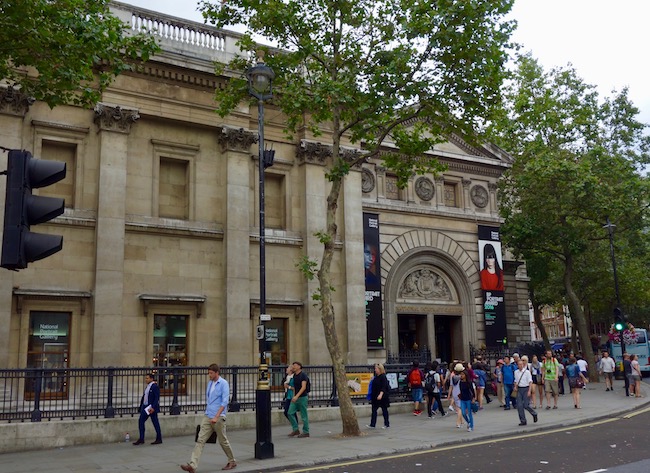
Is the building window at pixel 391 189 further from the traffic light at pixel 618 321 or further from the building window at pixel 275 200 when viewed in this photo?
the traffic light at pixel 618 321

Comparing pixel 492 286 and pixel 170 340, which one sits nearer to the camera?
pixel 170 340

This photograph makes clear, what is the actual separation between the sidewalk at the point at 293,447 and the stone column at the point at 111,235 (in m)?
5.19

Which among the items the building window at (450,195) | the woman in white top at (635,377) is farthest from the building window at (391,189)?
the woman in white top at (635,377)

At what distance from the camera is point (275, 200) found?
2588cm

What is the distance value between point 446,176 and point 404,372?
13644 millimetres

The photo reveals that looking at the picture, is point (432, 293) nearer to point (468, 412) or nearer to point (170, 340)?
point (170, 340)

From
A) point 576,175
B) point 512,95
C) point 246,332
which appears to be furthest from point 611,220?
point 246,332

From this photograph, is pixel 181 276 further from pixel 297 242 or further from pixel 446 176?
pixel 446 176

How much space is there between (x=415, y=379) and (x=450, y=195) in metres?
14.9

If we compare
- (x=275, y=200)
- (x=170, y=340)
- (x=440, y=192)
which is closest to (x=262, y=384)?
(x=170, y=340)

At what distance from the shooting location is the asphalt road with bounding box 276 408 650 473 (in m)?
11.0

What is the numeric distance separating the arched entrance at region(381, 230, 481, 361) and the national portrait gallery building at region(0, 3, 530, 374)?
1259 mm

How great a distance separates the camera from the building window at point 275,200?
25492 millimetres

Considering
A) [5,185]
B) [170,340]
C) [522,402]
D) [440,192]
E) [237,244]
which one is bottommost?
[522,402]
